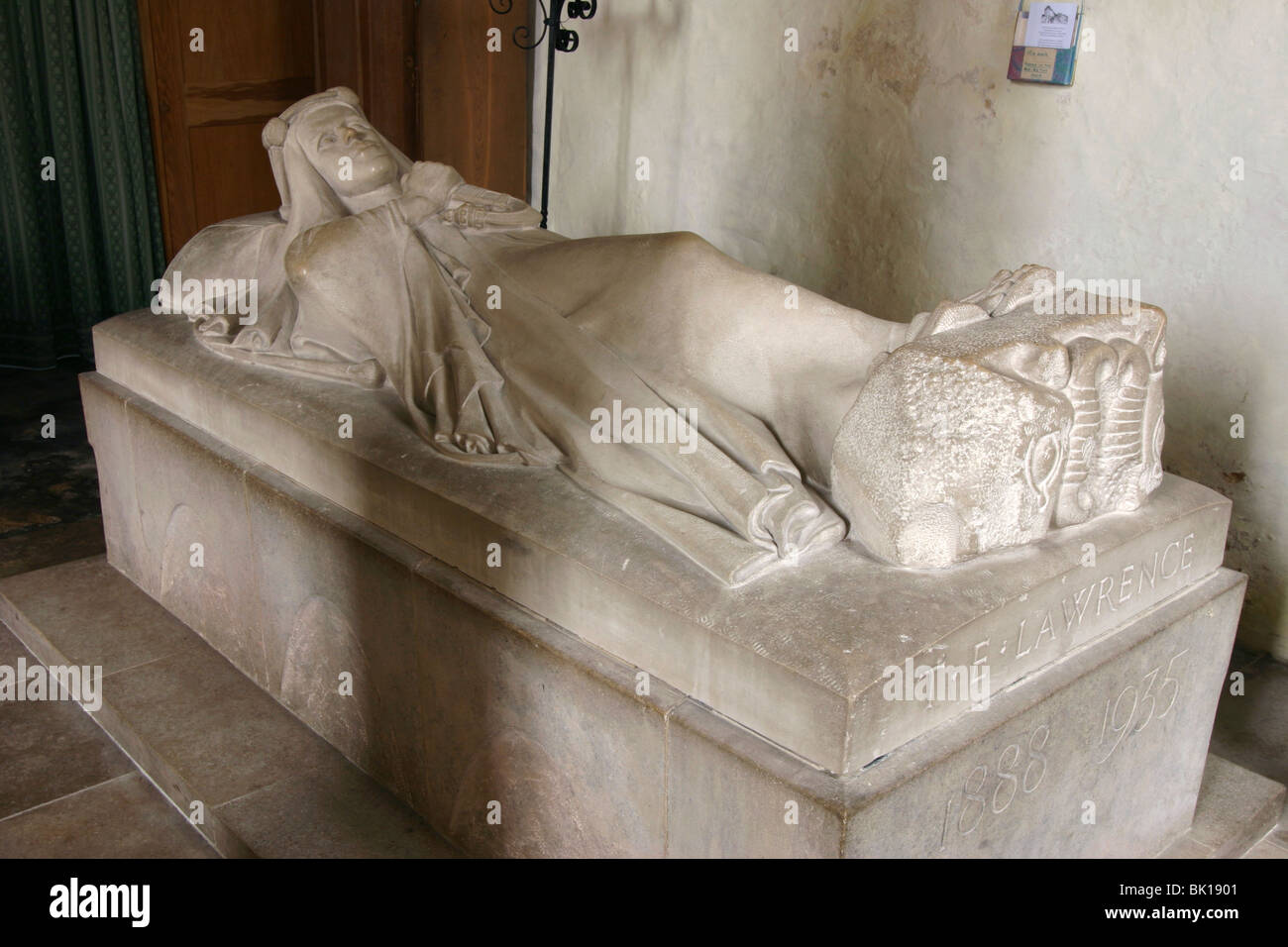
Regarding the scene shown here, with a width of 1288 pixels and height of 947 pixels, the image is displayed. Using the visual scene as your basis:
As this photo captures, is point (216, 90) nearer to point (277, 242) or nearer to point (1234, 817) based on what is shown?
point (277, 242)

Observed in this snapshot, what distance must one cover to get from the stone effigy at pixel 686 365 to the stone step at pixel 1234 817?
0.73 meters

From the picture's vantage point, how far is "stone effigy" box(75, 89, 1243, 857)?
174 centimetres

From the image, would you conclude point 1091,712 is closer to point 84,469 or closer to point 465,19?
point 84,469

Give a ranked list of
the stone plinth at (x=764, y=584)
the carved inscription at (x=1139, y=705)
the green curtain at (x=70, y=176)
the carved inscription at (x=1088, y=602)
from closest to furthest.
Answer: the stone plinth at (x=764, y=584), the carved inscription at (x=1088, y=602), the carved inscription at (x=1139, y=705), the green curtain at (x=70, y=176)

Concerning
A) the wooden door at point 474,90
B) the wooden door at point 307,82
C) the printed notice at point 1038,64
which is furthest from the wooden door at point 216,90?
the printed notice at point 1038,64

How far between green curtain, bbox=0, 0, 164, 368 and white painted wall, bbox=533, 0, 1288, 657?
1.96 m

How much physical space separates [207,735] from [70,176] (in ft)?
12.1

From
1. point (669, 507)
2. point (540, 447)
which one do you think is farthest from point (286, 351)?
point (669, 507)

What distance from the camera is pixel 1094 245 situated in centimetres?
347

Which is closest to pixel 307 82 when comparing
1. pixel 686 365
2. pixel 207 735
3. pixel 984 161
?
pixel 984 161

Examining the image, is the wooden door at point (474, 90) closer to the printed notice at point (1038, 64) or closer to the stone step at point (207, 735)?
the printed notice at point (1038, 64)

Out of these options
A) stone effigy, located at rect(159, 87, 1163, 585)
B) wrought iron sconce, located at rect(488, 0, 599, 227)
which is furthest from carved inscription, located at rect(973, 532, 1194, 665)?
wrought iron sconce, located at rect(488, 0, 599, 227)

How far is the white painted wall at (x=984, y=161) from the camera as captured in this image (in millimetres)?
3115

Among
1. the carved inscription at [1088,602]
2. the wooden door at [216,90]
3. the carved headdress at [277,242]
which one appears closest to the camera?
the carved inscription at [1088,602]
